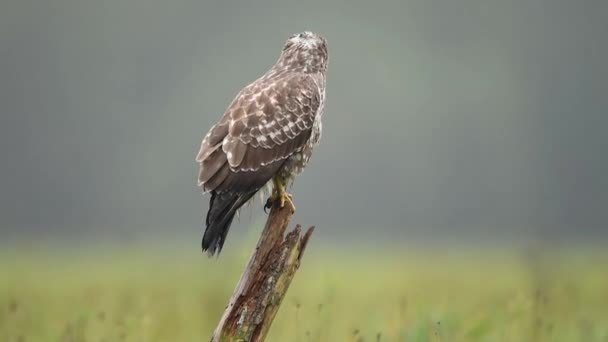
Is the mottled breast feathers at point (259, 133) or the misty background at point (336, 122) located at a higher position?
the misty background at point (336, 122)

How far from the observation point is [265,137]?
26.1ft

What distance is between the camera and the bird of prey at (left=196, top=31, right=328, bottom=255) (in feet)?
24.2

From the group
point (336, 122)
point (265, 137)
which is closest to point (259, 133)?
point (265, 137)

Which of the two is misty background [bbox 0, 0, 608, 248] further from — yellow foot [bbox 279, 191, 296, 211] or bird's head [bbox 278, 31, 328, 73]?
yellow foot [bbox 279, 191, 296, 211]

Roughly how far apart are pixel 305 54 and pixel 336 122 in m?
65.3

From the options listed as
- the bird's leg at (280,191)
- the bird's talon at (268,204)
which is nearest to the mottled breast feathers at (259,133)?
the bird's leg at (280,191)

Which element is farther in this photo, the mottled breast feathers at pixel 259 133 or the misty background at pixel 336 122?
the misty background at pixel 336 122

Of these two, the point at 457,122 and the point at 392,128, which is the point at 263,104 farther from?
the point at 457,122

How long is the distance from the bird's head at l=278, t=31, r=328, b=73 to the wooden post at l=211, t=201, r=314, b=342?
2.40m

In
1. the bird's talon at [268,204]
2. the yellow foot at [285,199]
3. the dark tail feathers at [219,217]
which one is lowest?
the dark tail feathers at [219,217]

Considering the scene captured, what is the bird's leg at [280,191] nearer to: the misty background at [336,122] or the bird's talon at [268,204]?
the bird's talon at [268,204]

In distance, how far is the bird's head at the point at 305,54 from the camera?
28.5 feet

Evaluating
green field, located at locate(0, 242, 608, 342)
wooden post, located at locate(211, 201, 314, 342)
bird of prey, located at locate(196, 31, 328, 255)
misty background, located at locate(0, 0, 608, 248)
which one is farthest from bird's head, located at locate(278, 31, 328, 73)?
misty background, located at locate(0, 0, 608, 248)

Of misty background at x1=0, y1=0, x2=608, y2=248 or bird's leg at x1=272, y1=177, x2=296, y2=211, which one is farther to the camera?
misty background at x1=0, y1=0, x2=608, y2=248
